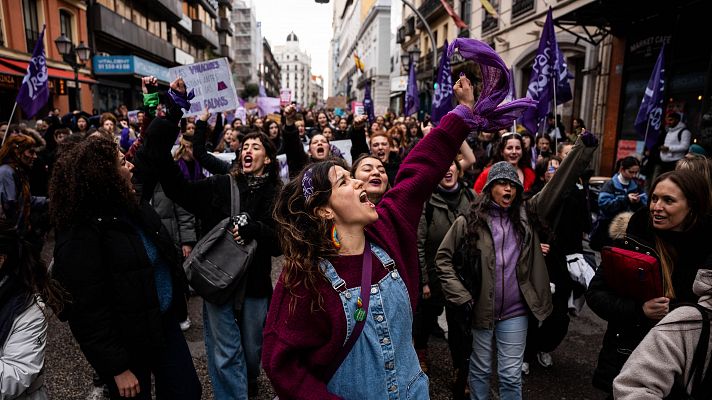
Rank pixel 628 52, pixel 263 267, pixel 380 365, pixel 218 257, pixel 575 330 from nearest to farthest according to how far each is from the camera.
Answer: pixel 380 365 → pixel 218 257 → pixel 263 267 → pixel 575 330 → pixel 628 52

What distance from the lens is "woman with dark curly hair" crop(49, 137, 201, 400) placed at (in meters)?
2.21

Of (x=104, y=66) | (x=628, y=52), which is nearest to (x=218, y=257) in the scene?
(x=628, y=52)

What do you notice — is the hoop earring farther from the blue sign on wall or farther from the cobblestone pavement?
the blue sign on wall

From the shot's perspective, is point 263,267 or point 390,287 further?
point 263,267

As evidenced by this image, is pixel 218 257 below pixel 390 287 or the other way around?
below

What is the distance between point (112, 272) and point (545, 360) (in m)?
3.39

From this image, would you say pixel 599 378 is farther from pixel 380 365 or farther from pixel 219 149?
pixel 219 149

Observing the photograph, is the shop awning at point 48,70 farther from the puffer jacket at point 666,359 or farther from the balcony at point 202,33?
the balcony at point 202,33

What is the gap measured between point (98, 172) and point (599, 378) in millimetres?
2669

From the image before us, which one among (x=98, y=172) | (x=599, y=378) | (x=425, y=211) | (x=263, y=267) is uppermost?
(x=98, y=172)

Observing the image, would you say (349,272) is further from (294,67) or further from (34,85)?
(294,67)

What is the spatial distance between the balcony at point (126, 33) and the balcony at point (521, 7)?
18554mm

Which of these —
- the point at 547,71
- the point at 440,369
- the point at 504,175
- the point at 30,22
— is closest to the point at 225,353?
the point at 440,369

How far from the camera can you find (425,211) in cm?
377
